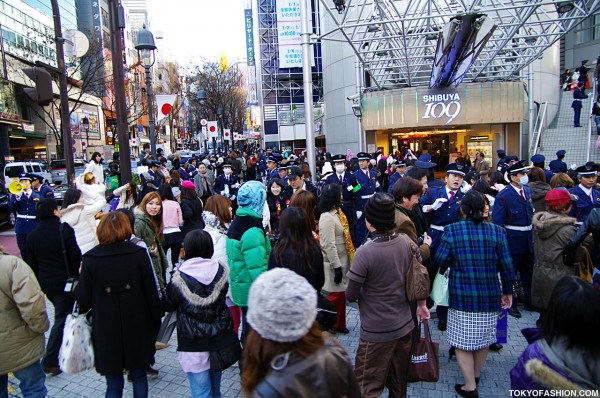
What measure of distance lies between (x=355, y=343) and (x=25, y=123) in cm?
3784

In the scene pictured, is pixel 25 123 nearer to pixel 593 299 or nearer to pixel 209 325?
pixel 209 325

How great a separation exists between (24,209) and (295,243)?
254 inches

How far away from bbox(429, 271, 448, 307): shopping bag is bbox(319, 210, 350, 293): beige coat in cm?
105

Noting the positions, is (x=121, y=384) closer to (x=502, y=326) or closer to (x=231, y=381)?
(x=231, y=381)

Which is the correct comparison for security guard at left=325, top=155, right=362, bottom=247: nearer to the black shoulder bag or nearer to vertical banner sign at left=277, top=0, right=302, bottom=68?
the black shoulder bag

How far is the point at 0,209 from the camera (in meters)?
14.3

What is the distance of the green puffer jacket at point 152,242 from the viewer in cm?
512

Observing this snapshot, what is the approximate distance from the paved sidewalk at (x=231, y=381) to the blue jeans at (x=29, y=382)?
72 centimetres

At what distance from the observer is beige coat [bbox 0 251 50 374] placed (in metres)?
3.33

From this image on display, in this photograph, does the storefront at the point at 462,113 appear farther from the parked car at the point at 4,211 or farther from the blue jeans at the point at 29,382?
the blue jeans at the point at 29,382

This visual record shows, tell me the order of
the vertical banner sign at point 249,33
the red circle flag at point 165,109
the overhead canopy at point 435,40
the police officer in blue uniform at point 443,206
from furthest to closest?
the vertical banner sign at point 249,33 < the red circle flag at point 165,109 < the overhead canopy at point 435,40 < the police officer in blue uniform at point 443,206

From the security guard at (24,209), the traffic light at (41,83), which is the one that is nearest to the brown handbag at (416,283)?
the security guard at (24,209)

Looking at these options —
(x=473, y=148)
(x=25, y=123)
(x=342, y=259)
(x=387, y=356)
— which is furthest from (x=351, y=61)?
(x=25, y=123)

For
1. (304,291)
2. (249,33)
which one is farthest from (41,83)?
(249,33)
